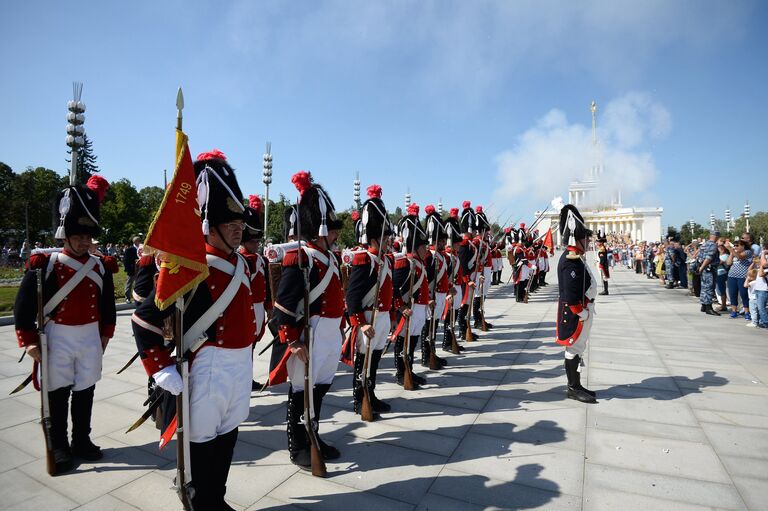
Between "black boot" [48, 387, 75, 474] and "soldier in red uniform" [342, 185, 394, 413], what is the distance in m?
2.78

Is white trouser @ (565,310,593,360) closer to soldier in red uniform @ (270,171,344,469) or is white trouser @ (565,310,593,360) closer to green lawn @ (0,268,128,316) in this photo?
soldier in red uniform @ (270,171,344,469)

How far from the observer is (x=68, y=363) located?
161 inches

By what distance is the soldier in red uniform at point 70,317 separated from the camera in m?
3.96

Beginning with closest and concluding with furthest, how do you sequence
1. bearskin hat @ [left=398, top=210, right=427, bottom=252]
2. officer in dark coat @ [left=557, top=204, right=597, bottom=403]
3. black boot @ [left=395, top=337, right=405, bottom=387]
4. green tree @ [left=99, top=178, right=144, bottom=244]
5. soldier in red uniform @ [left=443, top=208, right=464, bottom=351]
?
officer in dark coat @ [left=557, top=204, right=597, bottom=403], black boot @ [left=395, top=337, right=405, bottom=387], bearskin hat @ [left=398, top=210, right=427, bottom=252], soldier in red uniform @ [left=443, top=208, right=464, bottom=351], green tree @ [left=99, top=178, right=144, bottom=244]

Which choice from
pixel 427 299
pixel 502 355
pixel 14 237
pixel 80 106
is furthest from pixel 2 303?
pixel 14 237

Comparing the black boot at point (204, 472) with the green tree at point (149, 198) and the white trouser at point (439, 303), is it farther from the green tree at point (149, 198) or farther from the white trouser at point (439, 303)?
the green tree at point (149, 198)

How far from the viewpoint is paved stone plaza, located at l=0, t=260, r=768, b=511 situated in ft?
11.8

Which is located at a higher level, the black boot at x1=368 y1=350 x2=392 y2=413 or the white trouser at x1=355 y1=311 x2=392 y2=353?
the white trouser at x1=355 y1=311 x2=392 y2=353

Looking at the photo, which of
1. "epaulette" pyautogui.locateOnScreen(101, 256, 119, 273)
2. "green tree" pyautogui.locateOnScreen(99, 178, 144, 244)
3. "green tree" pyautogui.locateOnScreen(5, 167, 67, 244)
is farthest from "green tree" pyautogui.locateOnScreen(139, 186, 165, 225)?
"epaulette" pyautogui.locateOnScreen(101, 256, 119, 273)

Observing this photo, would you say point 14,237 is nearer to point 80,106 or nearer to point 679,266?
point 80,106

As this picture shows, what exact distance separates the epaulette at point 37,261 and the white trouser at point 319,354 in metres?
2.46

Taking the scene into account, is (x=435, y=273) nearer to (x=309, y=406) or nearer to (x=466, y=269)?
(x=466, y=269)

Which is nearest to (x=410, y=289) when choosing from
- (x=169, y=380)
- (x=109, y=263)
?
(x=109, y=263)

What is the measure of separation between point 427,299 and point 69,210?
4.74 m
